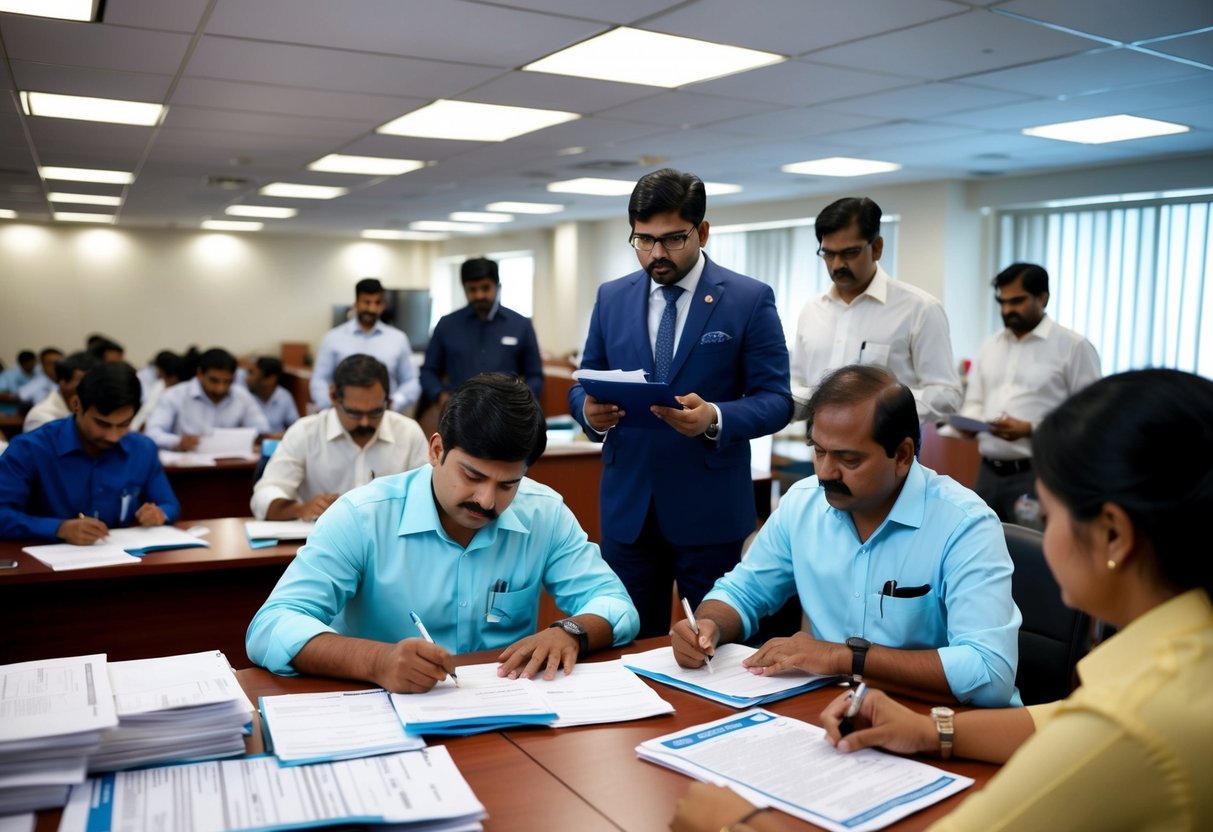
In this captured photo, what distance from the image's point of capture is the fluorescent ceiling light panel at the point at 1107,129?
222 inches

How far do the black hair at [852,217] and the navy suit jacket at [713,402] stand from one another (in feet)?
2.60

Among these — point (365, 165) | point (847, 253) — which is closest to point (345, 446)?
point (847, 253)

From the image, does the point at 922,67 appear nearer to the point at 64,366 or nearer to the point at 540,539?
the point at 540,539

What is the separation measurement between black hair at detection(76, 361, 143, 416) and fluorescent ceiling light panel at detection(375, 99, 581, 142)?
2690mm

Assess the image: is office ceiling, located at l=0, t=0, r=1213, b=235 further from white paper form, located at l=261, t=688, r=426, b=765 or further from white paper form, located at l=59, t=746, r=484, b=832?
white paper form, located at l=59, t=746, r=484, b=832

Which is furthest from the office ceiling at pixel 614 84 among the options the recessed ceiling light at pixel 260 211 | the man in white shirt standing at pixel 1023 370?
the recessed ceiling light at pixel 260 211

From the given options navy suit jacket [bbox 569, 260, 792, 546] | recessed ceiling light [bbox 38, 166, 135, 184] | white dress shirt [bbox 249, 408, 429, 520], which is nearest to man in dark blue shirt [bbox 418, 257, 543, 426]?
white dress shirt [bbox 249, 408, 429, 520]

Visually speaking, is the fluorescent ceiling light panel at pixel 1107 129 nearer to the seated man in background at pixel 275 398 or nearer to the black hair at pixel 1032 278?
the black hair at pixel 1032 278

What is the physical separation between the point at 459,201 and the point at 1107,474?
32.0ft

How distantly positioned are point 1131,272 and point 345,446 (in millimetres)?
6552

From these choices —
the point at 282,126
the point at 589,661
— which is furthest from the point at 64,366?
the point at 589,661

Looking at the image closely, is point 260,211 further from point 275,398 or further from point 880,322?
point 880,322

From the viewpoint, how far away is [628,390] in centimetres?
221

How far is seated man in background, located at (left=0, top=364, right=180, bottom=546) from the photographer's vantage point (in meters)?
3.17
